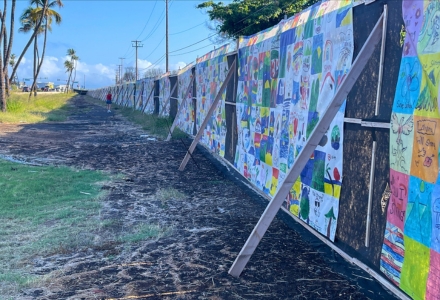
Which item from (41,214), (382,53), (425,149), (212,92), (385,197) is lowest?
(41,214)

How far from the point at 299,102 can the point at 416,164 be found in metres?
2.47

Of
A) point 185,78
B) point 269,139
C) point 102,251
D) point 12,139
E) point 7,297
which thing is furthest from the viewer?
point 185,78

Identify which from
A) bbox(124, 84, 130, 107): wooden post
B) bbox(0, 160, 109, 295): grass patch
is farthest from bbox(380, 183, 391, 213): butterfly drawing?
bbox(124, 84, 130, 107): wooden post

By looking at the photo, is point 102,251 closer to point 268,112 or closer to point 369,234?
point 369,234

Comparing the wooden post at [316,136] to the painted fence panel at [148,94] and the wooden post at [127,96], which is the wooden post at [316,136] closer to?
the painted fence panel at [148,94]

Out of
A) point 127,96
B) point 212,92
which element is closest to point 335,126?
point 212,92

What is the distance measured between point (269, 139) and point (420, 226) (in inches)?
144

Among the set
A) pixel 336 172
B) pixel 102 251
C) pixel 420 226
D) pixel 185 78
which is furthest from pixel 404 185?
pixel 185 78

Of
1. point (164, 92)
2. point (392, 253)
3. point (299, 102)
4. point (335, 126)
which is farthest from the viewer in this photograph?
point (164, 92)

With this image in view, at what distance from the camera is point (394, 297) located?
3523mm

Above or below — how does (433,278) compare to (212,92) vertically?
below

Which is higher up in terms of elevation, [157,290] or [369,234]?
[369,234]

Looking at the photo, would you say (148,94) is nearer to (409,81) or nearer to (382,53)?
(382,53)

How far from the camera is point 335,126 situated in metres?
4.56
